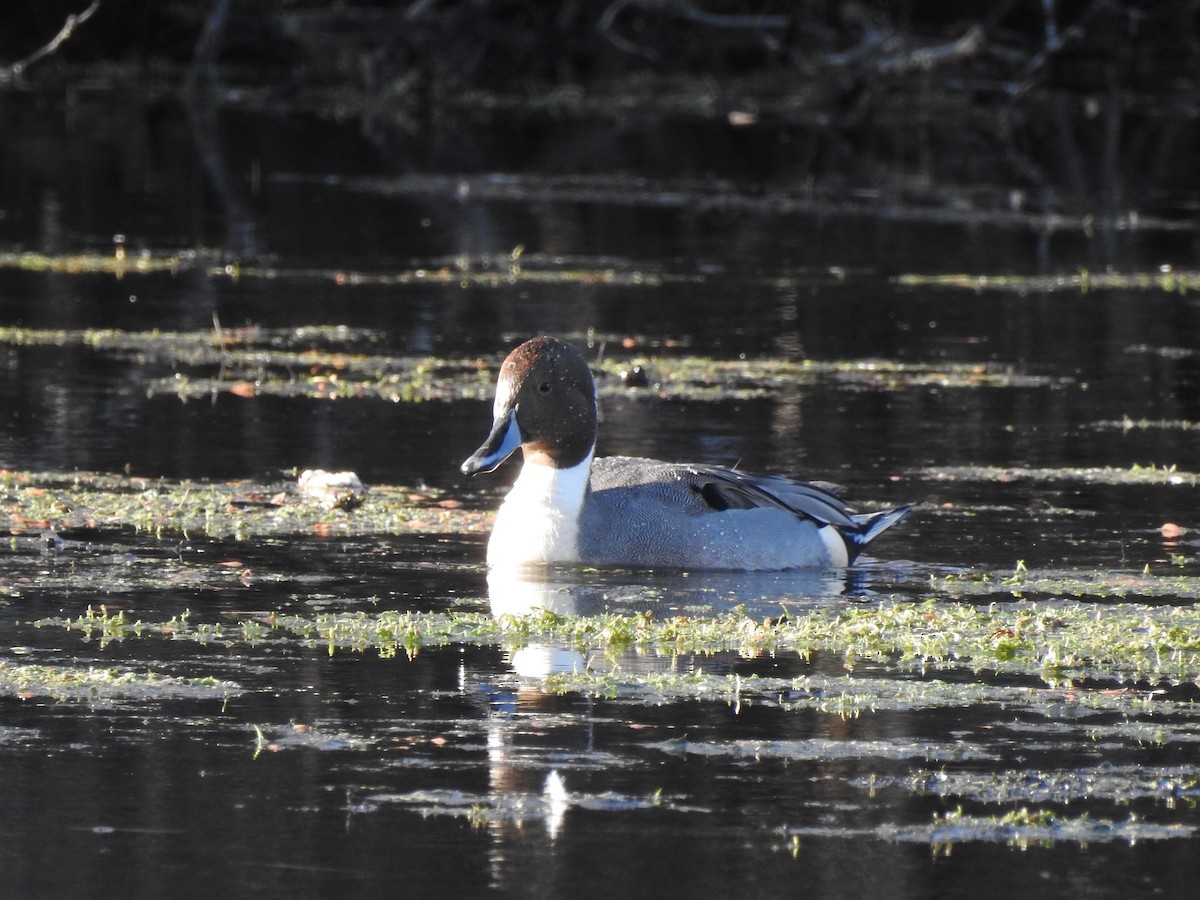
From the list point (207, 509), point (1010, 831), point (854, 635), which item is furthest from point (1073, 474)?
point (1010, 831)

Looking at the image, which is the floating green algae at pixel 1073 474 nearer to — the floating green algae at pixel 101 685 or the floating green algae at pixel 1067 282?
the floating green algae at pixel 101 685

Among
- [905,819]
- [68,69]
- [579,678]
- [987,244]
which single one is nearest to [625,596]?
[579,678]

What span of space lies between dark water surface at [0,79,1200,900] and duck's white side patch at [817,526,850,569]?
0.17 meters

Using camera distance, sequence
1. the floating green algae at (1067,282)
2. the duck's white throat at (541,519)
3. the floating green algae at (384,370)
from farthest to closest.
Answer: the floating green algae at (1067,282), the floating green algae at (384,370), the duck's white throat at (541,519)

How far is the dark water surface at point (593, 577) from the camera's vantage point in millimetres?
6457

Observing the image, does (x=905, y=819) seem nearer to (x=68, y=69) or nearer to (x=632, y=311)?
(x=632, y=311)

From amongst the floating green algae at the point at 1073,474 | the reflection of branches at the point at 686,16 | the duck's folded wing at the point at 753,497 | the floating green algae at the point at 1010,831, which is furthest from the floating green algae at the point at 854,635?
the reflection of branches at the point at 686,16

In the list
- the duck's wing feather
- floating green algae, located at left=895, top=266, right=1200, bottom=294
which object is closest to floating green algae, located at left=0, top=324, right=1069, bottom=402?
the duck's wing feather

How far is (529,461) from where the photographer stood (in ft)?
34.5

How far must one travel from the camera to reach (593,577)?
10.2m

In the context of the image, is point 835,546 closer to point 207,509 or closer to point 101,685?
point 207,509

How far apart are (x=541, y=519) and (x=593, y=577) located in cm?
32

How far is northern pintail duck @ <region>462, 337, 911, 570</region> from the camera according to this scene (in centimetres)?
1033

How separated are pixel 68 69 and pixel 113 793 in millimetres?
40878
